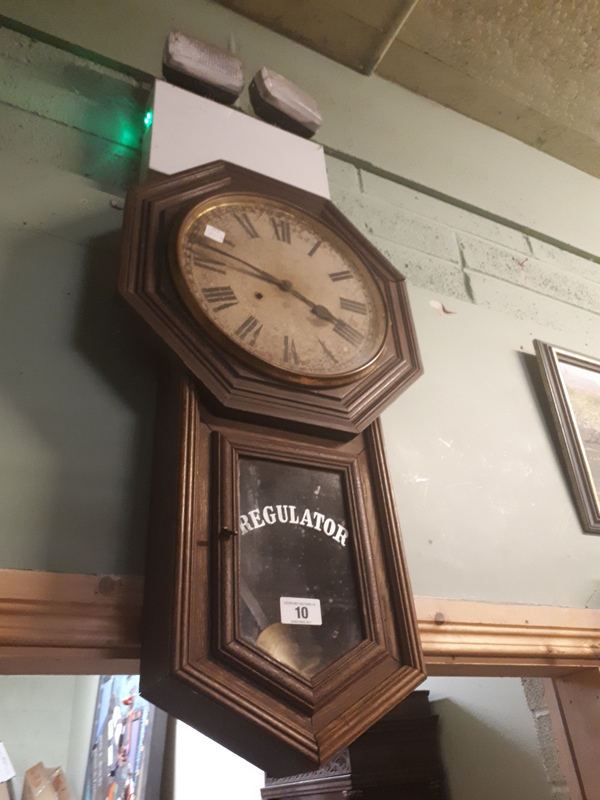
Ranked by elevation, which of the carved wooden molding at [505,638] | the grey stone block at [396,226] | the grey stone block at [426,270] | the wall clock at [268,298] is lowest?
the carved wooden molding at [505,638]

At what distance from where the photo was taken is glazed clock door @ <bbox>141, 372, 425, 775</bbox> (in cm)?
66

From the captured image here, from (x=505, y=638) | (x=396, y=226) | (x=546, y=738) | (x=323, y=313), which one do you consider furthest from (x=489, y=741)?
(x=396, y=226)

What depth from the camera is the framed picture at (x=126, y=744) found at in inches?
74.6

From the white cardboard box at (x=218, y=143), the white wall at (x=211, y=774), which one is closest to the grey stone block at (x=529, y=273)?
the white cardboard box at (x=218, y=143)

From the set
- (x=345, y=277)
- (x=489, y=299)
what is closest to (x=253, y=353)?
(x=345, y=277)

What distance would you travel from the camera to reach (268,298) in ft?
3.15

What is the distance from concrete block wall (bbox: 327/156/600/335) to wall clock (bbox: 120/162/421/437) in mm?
321

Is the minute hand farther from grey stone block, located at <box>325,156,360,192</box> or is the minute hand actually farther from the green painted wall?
grey stone block, located at <box>325,156,360,192</box>

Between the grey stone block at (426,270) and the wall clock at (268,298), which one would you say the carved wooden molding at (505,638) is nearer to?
the wall clock at (268,298)

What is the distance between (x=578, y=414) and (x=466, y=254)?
0.47 m

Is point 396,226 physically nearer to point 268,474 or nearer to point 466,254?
point 466,254

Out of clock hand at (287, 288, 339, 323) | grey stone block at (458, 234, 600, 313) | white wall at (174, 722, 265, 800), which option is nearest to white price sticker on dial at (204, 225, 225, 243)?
clock hand at (287, 288, 339, 323)

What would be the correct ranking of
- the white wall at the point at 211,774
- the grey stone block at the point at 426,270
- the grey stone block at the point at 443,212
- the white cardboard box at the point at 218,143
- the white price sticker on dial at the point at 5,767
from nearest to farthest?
the white cardboard box at the point at 218,143 → the grey stone block at the point at 426,270 → the grey stone block at the point at 443,212 → the white wall at the point at 211,774 → the white price sticker on dial at the point at 5,767

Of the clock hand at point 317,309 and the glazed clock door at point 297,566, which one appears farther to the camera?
the clock hand at point 317,309
